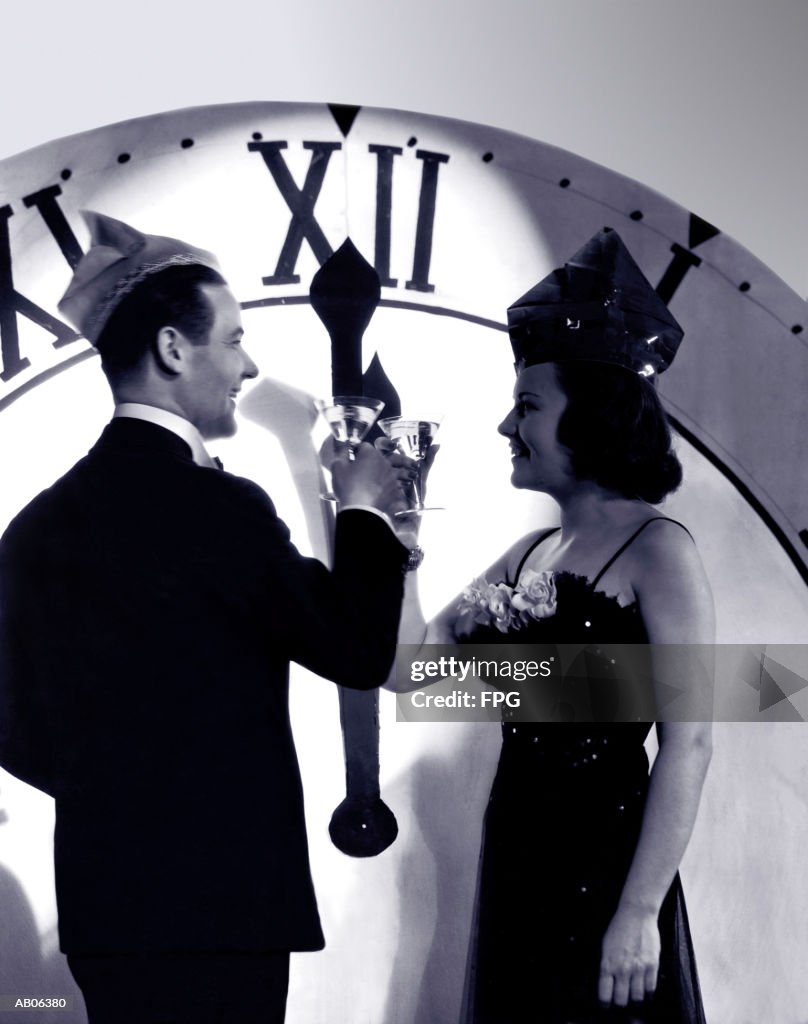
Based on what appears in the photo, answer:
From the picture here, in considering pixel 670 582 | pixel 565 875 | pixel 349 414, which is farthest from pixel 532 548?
pixel 565 875

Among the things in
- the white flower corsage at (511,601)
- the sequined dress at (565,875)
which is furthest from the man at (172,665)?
the sequined dress at (565,875)

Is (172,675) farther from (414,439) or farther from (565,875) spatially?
(565,875)

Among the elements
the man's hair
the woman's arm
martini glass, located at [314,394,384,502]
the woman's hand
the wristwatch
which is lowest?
the woman's hand

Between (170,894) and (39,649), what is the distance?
0.35 meters

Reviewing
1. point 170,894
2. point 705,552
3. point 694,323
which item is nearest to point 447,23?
point 694,323

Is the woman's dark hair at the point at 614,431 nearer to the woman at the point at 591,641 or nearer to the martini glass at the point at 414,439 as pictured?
the woman at the point at 591,641

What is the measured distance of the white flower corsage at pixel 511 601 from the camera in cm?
155

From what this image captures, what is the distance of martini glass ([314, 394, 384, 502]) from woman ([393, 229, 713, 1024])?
20 centimetres

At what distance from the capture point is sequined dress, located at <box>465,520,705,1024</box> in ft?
4.91

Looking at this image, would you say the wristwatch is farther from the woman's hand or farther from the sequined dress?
the woman's hand

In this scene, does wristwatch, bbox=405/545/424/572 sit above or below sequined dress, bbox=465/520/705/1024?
above

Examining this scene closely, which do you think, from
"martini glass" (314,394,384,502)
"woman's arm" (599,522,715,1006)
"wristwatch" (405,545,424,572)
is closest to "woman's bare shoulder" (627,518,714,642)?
"woman's arm" (599,522,715,1006)

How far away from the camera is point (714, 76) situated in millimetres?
1743

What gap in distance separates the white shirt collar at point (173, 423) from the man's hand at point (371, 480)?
0.57ft
